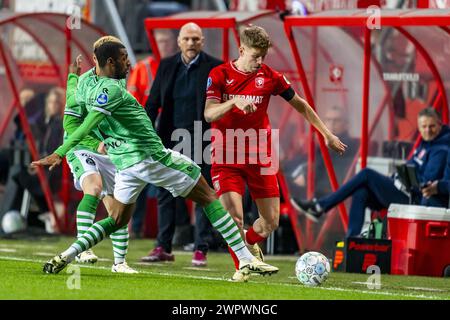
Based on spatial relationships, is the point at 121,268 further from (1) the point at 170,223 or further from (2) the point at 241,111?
(1) the point at 170,223

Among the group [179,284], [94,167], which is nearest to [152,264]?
[94,167]

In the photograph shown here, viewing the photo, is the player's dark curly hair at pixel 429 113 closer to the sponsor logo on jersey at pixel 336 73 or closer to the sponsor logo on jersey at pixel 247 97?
the sponsor logo on jersey at pixel 336 73

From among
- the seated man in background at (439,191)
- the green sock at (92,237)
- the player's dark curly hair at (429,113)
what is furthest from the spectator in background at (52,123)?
the green sock at (92,237)

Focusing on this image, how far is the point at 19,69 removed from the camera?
1998cm

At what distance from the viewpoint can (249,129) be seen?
1330 centimetres

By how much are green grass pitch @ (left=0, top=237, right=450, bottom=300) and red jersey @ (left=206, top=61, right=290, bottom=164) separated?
114cm

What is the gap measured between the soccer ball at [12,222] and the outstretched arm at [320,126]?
6.64 metres

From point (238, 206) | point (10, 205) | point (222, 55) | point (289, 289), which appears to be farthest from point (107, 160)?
point (10, 205)

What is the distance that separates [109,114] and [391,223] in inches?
159

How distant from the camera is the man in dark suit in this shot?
1550 cm

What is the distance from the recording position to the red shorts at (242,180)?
1330cm

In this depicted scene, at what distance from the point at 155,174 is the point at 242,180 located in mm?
1119

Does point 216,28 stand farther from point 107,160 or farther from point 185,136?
point 107,160

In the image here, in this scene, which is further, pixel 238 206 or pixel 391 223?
pixel 391 223
